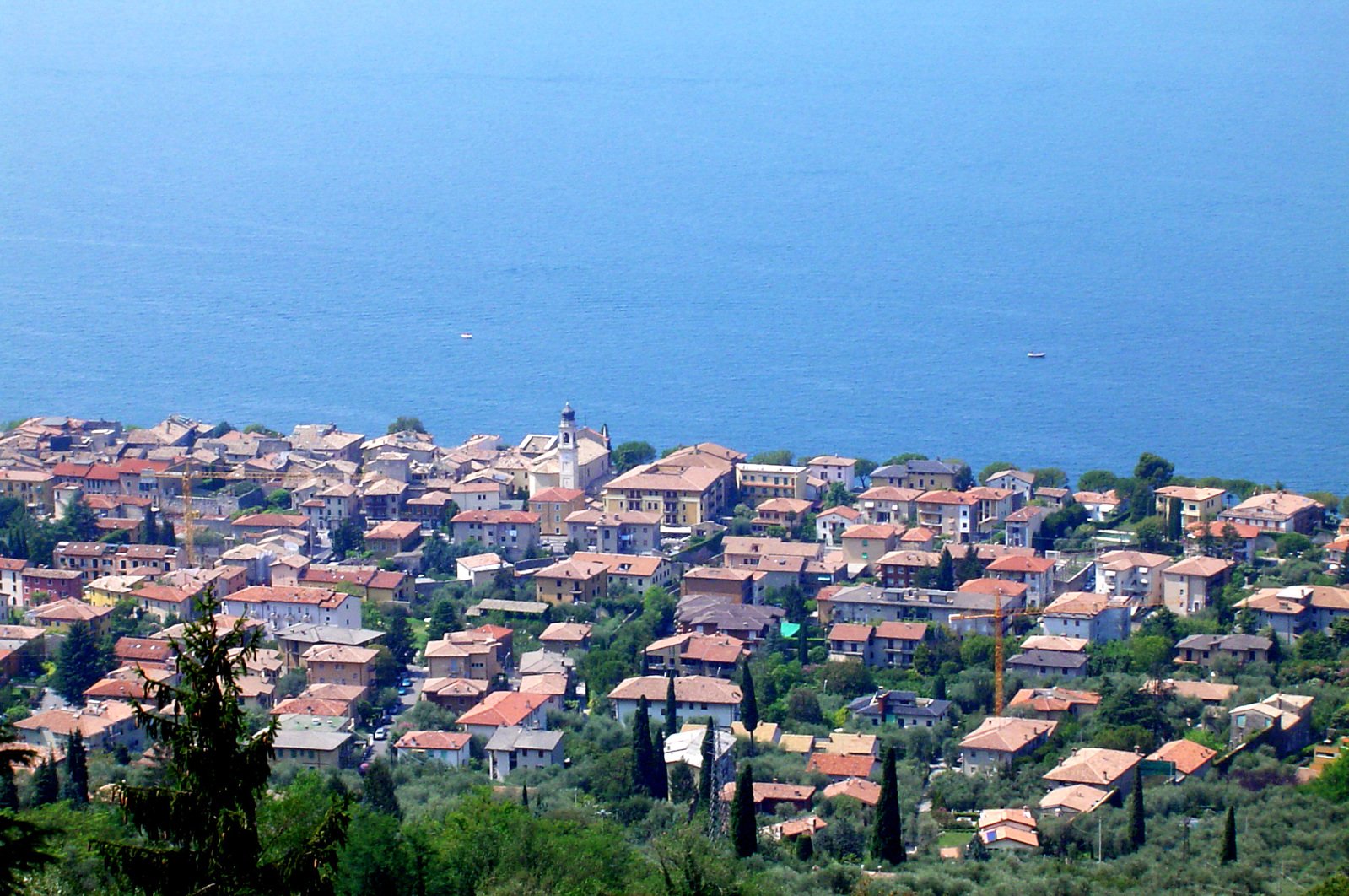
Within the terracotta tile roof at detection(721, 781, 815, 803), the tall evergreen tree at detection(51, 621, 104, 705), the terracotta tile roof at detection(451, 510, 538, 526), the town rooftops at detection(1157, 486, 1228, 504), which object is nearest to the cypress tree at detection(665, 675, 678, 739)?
the terracotta tile roof at detection(721, 781, 815, 803)

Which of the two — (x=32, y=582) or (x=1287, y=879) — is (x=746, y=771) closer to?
(x=1287, y=879)

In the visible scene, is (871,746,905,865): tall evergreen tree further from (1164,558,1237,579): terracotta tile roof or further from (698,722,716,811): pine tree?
(1164,558,1237,579): terracotta tile roof

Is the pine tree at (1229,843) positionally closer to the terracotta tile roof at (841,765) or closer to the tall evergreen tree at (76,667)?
the terracotta tile roof at (841,765)

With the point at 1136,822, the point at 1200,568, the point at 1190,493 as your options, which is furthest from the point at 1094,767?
the point at 1190,493

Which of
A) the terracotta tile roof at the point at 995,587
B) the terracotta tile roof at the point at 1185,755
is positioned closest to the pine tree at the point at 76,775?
the terracotta tile roof at the point at 1185,755

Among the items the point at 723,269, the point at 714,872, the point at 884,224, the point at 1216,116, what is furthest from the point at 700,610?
the point at 1216,116
